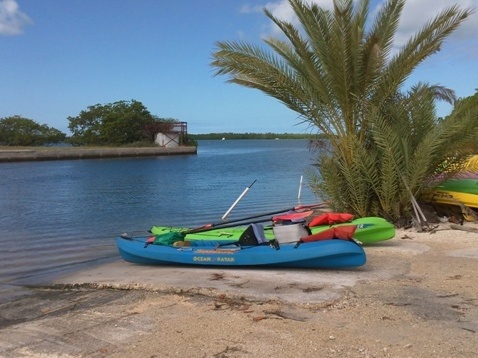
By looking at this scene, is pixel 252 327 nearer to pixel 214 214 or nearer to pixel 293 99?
pixel 293 99

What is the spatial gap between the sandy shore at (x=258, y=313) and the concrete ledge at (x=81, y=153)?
50506 mm

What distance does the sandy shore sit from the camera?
477cm

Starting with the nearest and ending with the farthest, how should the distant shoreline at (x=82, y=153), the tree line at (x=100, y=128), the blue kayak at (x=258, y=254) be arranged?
the blue kayak at (x=258, y=254), the distant shoreline at (x=82, y=153), the tree line at (x=100, y=128)

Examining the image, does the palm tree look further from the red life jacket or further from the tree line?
the tree line

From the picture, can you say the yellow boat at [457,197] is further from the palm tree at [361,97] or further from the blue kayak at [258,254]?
the blue kayak at [258,254]

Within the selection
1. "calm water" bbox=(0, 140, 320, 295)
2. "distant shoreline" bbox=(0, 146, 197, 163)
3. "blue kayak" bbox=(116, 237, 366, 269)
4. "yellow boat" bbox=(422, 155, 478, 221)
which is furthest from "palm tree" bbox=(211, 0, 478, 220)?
"distant shoreline" bbox=(0, 146, 197, 163)

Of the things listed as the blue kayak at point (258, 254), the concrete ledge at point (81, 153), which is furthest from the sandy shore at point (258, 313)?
the concrete ledge at point (81, 153)

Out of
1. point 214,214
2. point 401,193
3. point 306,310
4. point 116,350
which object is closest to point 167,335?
point 116,350

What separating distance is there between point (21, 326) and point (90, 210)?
13.7 meters

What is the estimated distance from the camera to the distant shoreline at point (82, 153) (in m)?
55.2

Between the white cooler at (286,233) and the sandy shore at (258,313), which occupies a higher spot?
the white cooler at (286,233)

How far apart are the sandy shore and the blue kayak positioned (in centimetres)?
16

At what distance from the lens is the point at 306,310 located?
584cm

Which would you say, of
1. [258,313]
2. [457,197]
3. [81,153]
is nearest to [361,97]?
[457,197]
